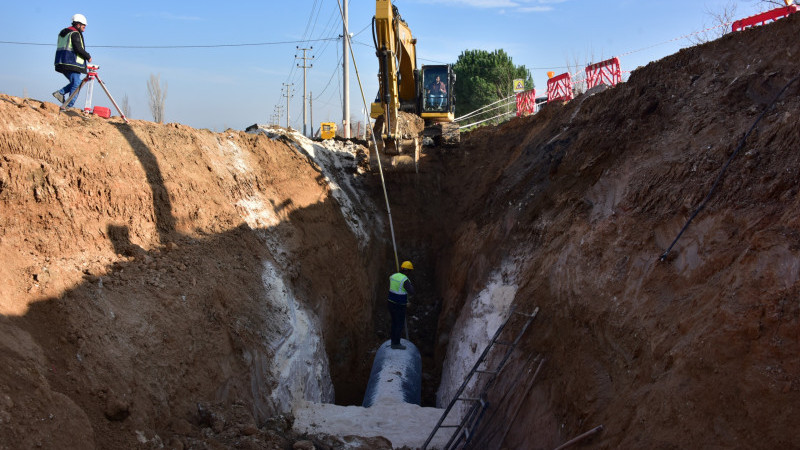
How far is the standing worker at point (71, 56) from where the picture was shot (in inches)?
383

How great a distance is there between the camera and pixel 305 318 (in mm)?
10445

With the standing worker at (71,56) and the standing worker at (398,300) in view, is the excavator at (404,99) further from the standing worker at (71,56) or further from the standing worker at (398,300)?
the standing worker at (71,56)

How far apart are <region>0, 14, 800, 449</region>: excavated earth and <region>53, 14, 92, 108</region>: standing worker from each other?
1.32 metres

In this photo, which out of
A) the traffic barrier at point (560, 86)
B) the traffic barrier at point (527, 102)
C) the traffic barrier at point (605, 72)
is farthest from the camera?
the traffic barrier at point (527, 102)

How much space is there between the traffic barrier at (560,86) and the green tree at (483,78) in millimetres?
15900

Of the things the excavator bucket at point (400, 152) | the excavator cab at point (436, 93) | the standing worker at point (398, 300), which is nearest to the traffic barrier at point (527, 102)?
the excavator cab at point (436, 93)

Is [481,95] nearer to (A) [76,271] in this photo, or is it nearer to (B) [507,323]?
(B) [507,323]

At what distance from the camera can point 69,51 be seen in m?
9.77

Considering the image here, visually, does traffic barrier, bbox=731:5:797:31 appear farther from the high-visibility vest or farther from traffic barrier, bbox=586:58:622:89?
the high-visibility vest

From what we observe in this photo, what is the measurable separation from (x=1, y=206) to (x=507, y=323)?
23.0ft

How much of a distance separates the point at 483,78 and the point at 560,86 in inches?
716

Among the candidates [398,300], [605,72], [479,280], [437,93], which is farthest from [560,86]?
[398,300]

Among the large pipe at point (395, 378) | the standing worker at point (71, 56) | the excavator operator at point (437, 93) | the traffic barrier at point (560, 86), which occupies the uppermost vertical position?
the traffic barrier at point (560, 86)

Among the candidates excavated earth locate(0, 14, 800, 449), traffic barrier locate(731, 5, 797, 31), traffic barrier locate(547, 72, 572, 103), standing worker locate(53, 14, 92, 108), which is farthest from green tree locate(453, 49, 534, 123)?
standing worker locate(53, 14, 92, 108)
